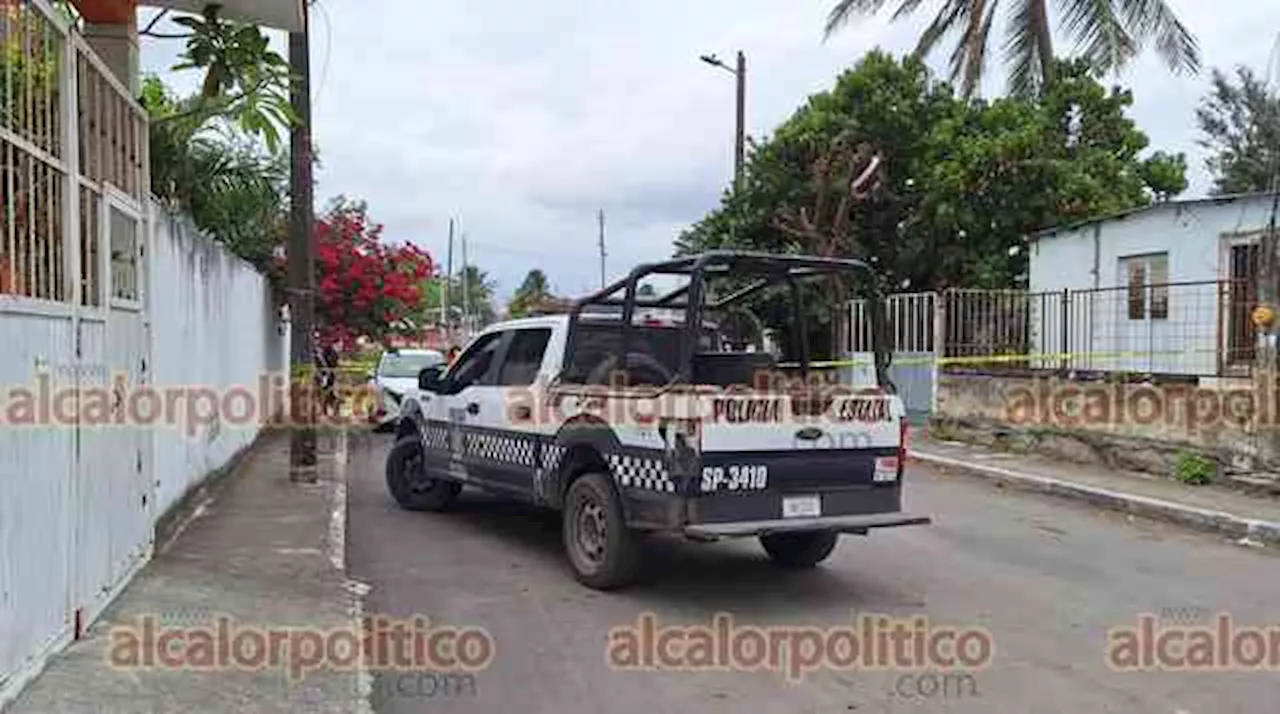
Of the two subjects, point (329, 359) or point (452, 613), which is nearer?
point (452, 613)

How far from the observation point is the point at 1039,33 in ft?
79.3

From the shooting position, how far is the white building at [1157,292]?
15.4m

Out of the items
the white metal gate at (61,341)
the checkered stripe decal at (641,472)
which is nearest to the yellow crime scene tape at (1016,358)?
the checkered stripe decal at (641,472)

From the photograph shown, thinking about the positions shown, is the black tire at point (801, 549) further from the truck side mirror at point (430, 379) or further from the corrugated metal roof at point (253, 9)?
the corrugated metal roof at point (253, 9)

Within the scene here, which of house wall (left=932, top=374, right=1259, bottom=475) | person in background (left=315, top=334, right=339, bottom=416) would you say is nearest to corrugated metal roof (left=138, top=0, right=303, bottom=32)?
person in background (left=315, top=334, right=339, bottom=416)

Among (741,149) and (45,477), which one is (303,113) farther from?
(741,149)

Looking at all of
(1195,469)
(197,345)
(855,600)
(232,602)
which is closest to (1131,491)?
(1195,469)

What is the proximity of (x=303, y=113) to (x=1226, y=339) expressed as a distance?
10.6 metres

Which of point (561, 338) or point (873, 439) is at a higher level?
point (561, 338)

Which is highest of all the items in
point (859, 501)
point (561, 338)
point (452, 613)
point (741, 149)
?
point (741, 149)

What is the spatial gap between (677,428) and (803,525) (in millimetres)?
1056

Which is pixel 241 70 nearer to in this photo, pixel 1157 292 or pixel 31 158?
pixel 31 158

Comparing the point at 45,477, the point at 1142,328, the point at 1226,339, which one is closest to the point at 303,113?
the point at 45,477

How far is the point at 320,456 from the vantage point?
14148 mm
